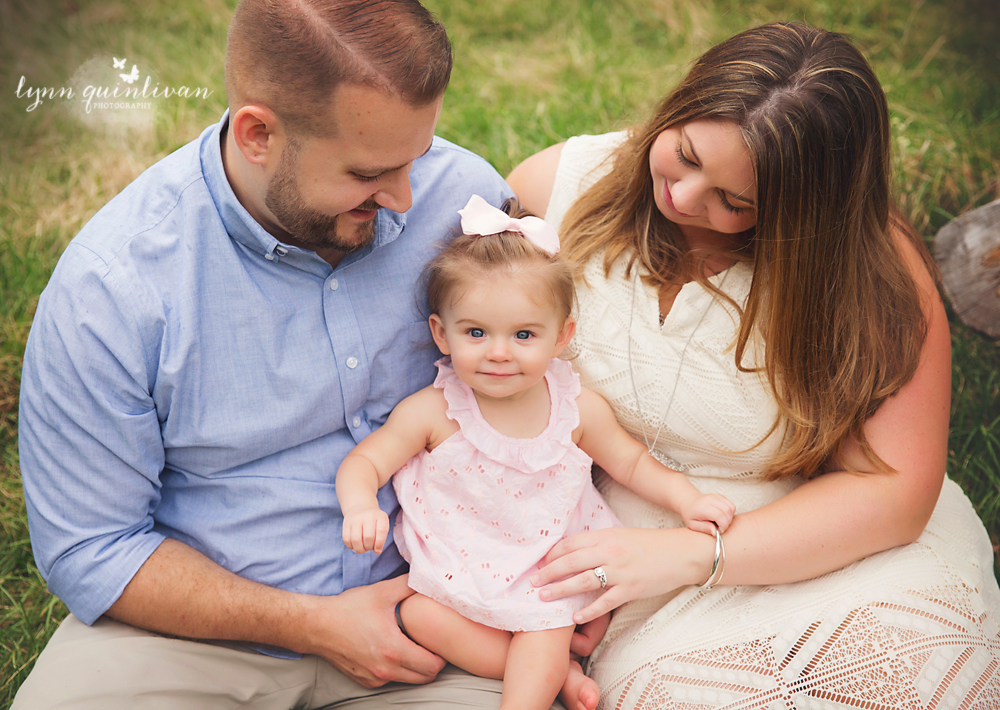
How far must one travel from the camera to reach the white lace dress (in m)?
1.99

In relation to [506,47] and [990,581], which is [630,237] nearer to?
[990,581]

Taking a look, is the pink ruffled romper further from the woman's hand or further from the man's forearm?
the man's forearm

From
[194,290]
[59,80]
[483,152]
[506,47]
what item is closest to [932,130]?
[483,152]

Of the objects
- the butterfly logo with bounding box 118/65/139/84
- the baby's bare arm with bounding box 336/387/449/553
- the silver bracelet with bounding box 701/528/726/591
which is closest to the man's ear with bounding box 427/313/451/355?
the baby's bare arm with bounding box 336/387/449/553

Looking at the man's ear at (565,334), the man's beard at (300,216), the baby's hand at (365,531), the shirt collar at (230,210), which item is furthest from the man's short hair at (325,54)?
the baby's hand at (365,531)

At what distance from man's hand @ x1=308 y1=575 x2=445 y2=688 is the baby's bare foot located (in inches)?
14.6

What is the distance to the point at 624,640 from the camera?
2.33 meters

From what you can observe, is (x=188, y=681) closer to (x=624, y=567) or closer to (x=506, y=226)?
(x=624, y=567)

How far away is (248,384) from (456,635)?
920 millimetres

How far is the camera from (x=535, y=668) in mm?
2123

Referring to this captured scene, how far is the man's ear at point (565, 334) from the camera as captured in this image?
2279mm

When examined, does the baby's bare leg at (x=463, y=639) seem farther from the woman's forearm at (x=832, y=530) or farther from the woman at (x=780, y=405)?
the woman's forearm at (x=832, y=530)

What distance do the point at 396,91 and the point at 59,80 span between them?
397cm

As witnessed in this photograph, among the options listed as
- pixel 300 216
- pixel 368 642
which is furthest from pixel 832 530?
pixel 300 216
